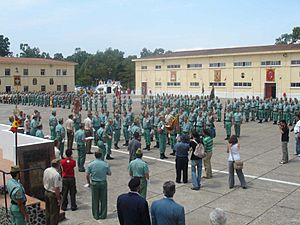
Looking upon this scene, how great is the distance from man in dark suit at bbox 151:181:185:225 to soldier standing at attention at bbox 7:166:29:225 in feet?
8.93

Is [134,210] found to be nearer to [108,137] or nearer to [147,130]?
[108,137]

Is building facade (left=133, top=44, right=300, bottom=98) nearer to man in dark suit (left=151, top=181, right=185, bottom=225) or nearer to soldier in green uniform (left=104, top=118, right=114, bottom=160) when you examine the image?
soldier in green uniform (left=104, top=118, right=114, bottom=160)

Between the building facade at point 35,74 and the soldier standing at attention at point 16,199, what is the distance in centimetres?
5738

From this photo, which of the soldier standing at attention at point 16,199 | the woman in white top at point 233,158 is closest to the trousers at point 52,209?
the soldier standing at attention at point 16,199

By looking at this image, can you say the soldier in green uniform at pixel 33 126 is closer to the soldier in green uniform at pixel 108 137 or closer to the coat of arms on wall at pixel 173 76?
the soldier in green uniform at pixel 108 137

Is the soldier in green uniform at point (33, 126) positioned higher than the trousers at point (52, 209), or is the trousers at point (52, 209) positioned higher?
the soldier in green uniform at point (33, 126)

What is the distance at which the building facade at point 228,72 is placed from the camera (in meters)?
45.8

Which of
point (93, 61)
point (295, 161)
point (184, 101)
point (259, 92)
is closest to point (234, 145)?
point (295, 161)

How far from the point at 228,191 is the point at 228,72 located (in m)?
43.2

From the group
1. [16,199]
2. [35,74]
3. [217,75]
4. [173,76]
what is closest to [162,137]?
[16,199]

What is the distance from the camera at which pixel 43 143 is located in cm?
991

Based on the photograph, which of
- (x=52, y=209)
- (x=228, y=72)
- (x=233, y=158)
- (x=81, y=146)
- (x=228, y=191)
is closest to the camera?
(x=52, y=209)

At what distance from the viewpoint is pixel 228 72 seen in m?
52.0

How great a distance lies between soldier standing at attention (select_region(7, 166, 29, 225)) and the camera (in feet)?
21.6
